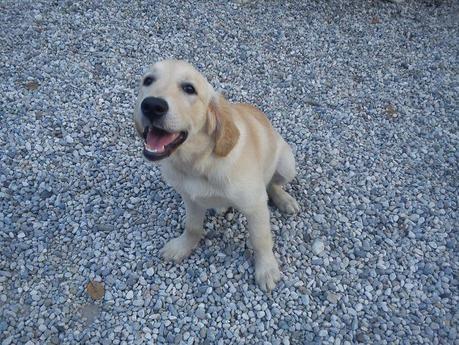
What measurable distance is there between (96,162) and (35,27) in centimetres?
221

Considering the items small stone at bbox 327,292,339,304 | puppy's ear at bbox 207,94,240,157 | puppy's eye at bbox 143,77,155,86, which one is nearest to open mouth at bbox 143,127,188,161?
puppy's ear at bbox 207,94,240,157

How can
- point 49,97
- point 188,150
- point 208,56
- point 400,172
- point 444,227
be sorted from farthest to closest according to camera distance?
point 208,56 < point 49,97 < point 400,172 < point 444,227 < point 188,150

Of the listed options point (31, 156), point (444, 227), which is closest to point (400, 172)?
point (444, 227)

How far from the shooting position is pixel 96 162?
147 inches

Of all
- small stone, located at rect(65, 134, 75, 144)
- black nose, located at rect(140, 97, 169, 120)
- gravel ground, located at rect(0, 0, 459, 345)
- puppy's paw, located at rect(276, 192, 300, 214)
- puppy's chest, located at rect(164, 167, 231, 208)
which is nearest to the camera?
black nose, located at rect(140, 97, 169, 120)

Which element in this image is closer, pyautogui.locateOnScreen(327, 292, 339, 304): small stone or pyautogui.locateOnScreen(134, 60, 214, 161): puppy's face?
pyautogui.locateOnScreen(134, 60, 214, 161): puppy's face

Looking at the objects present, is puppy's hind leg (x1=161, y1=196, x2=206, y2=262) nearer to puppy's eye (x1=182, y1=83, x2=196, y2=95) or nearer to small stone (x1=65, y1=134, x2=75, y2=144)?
puppy's eye (x1=182, y1=83, x2=196, y2=95)

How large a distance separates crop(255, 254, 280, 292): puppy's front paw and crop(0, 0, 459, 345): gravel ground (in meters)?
0.05

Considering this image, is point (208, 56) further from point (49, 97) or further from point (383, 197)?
point (383, 197)

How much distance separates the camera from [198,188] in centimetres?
254

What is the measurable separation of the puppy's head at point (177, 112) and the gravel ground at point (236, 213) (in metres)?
1.10

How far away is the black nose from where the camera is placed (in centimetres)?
213

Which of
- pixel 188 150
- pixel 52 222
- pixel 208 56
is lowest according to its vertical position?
pixel 52 222

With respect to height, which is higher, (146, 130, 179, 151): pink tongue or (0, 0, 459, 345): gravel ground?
(146, 130, 179, 151): pink tongue
